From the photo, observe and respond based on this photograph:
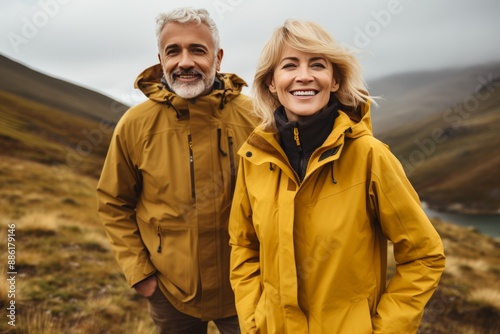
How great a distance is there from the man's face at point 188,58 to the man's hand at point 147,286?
1.85 meters

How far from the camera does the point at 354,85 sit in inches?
106

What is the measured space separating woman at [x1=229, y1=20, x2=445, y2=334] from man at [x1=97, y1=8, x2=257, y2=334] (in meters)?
0.56

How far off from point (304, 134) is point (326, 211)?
0.57 m

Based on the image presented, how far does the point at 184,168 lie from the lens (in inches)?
131

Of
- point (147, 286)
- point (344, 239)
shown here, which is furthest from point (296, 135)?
point (147, 286)

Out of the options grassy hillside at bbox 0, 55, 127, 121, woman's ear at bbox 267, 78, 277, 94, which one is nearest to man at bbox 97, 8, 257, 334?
woman's ear at bbox 267, 78, 277, 94

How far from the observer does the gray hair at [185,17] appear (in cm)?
325

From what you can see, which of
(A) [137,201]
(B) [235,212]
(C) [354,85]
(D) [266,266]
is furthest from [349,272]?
(A) [137,201]

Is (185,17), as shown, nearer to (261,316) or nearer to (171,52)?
(171,52)

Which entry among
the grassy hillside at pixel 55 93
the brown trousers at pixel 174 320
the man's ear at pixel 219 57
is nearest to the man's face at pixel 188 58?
the man's ear at pixel 219 57

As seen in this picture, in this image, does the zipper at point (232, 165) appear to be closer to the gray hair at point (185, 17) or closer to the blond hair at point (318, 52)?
the blond hair at point (318, 52)

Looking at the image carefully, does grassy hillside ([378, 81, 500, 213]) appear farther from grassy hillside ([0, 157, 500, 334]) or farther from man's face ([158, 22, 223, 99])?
man's face ([158, 22, 223, 99])

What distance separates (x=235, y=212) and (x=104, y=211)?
1.57m

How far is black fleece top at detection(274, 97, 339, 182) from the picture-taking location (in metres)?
2.50
